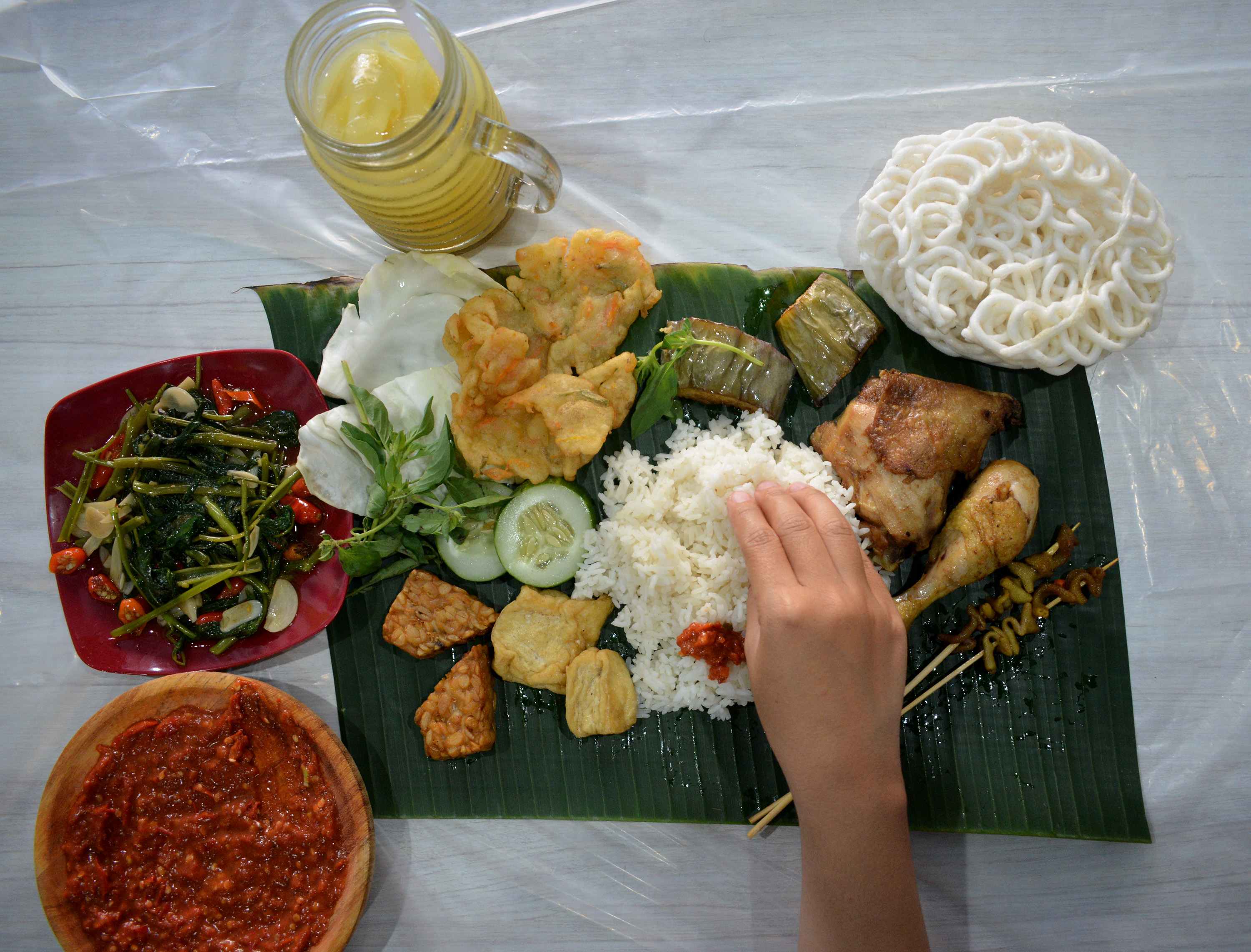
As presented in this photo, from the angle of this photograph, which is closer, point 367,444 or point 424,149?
point 424,149

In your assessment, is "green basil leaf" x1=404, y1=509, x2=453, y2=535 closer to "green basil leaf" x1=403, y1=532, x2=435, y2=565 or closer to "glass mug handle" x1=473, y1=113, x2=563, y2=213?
"green basil leaf" x1=403, y1=532, x2=435, y2=565

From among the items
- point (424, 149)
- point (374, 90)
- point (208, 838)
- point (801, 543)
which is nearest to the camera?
point (424, 149)

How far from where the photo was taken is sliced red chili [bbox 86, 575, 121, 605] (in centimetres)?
366

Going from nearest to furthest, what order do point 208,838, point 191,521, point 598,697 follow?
point 208,838
point 598,697
point 191,521

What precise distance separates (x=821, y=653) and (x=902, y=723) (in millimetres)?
1073

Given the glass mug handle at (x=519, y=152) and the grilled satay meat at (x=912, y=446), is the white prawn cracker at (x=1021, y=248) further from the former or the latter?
the glass mug handle at (x=519, y=152)

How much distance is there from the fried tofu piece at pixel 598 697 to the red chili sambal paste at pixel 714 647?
1.18ft

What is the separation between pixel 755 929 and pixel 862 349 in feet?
9.96

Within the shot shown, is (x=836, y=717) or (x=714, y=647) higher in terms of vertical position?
(x=836, y=717)

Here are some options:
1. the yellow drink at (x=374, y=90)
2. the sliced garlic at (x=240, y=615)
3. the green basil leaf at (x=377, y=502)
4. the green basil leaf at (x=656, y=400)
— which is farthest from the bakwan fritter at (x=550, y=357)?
the sliced garlic at (x=240, y=615)

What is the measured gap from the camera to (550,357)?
3777 mm

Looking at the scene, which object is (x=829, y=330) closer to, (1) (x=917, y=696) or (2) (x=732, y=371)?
(2) (x=732, y=371)

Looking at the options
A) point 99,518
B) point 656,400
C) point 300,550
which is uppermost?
Answer: point 656,400

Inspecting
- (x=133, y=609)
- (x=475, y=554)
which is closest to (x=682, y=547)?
(x=475, y=554)
